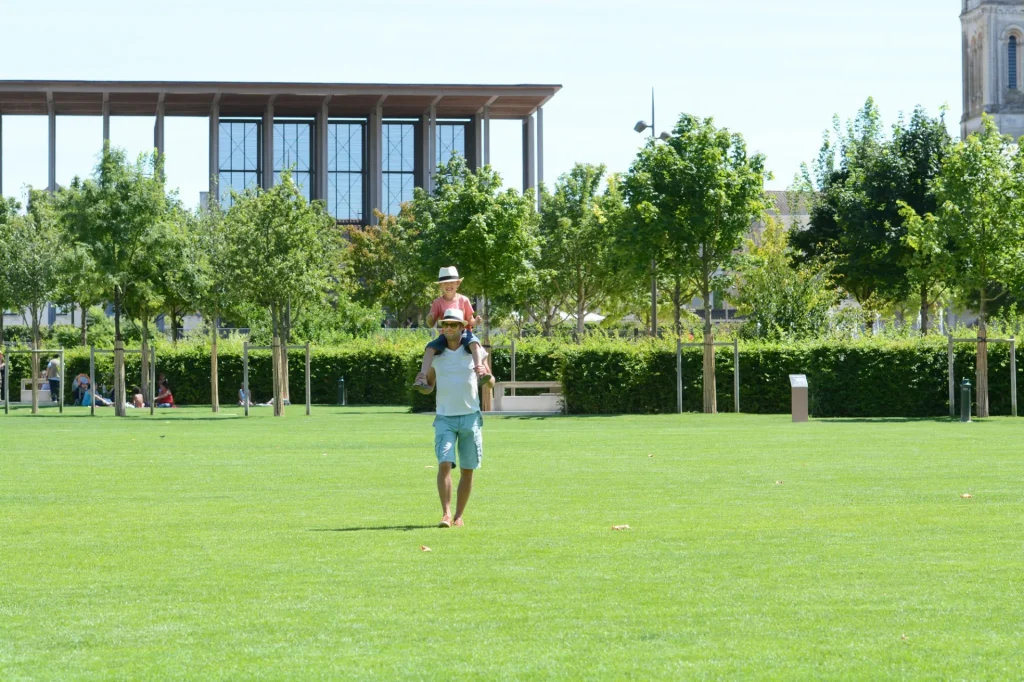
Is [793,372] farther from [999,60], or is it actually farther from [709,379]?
[999,60]

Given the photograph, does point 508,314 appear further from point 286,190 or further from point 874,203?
point 286,190

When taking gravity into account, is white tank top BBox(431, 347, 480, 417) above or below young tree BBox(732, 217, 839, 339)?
below

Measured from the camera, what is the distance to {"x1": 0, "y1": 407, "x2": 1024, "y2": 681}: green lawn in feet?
23.2

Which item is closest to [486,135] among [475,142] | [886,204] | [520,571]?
[475,142]

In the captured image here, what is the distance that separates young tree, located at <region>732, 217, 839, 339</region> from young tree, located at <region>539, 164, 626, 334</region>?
231 inches

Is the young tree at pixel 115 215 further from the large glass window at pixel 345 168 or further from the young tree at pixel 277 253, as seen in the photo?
the large glass window at pixel 345 168

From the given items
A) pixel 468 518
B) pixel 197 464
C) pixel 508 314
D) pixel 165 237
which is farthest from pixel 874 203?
pixel 468 518

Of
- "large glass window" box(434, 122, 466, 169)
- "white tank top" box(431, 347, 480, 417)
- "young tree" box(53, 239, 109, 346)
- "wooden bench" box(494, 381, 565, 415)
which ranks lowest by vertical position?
"wooden bench" box(494, 381, 565, 415)

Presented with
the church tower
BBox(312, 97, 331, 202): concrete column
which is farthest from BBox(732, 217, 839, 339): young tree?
the church tower

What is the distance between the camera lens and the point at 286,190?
3994 cm

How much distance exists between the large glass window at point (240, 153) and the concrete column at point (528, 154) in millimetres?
16286

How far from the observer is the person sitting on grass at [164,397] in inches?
1789

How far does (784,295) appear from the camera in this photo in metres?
50.0

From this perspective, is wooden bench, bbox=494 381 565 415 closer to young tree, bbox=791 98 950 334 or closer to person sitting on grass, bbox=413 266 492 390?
young tree, bbox=791 98 950 334
